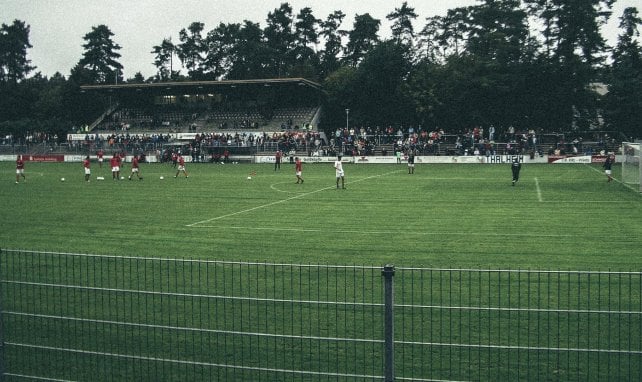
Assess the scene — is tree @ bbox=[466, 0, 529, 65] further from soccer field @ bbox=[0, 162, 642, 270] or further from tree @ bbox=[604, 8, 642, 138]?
soccer field @ bbox=[0, 162, 642, 270]

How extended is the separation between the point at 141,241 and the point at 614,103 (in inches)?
2448

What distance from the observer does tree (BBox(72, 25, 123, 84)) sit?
12244 cm

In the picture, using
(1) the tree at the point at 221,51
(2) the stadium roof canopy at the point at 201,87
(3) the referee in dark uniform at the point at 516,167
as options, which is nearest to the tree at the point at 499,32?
(2) the stadium roof canopy at the point at 201,87

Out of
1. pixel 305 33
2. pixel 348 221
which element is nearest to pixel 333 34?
pixel 305 33

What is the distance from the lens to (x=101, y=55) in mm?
124562

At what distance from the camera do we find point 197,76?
406ft

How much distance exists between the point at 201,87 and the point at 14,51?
68177mm

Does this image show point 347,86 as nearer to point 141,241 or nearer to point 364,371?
point 141,241

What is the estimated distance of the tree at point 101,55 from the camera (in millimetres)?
122438

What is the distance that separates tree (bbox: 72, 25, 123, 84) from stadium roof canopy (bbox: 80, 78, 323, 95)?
32.1 metres

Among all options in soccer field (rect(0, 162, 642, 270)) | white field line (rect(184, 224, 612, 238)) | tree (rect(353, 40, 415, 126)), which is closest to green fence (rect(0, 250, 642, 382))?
soccer field (rect(0, 162, 642, 270))

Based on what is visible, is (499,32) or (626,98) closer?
(626,98)

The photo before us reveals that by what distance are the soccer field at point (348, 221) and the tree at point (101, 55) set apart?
86.4m

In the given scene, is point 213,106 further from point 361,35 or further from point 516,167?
point 516,167
